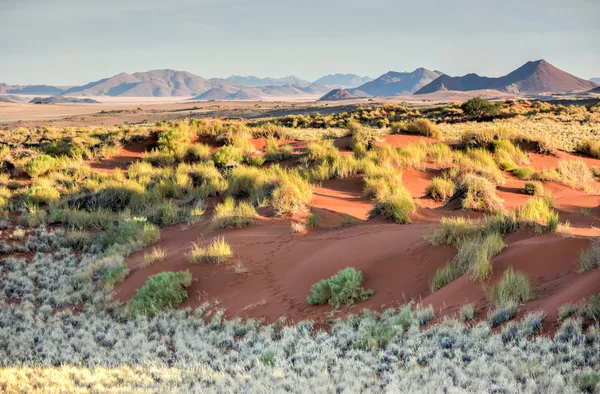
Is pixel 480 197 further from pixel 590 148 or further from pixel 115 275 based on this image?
pixel 590 148

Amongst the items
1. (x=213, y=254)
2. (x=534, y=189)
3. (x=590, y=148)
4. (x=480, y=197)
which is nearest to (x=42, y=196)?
(x=213, y=254)

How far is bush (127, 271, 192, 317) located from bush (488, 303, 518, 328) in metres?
4.92

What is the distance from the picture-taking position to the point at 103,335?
7.51 metres

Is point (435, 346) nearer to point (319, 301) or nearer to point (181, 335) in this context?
point (319, 301)

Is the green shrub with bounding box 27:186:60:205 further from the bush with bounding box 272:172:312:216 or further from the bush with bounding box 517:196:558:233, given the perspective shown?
the bush with bounding box 517:196:558:233

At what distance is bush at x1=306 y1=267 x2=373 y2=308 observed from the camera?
7.35 meters

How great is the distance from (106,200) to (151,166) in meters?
5.35

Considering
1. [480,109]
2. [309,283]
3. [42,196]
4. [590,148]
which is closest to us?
[309,283]

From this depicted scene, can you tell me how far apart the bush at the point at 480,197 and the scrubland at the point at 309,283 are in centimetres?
6

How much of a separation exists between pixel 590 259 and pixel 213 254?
6.05 metres

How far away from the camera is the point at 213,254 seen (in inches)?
376

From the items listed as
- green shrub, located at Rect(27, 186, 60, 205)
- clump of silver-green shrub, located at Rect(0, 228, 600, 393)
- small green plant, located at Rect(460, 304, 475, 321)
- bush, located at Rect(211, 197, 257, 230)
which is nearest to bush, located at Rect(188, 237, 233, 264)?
clump of silver-green shrub, located at Rect(0, 228, 600, 393)

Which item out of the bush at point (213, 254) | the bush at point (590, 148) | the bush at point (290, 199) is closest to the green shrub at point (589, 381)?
the bush at point (213, 254)

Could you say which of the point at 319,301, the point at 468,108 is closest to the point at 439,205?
the point at 319,301
